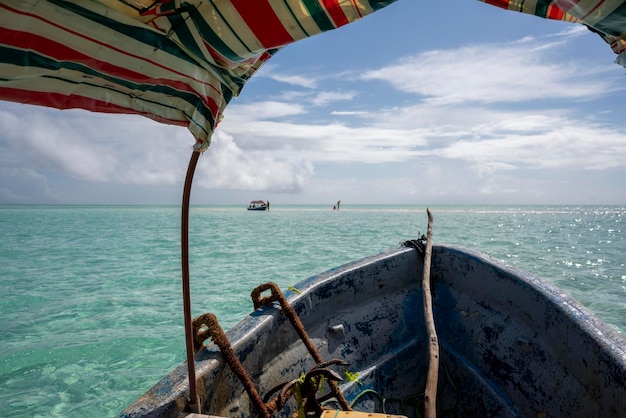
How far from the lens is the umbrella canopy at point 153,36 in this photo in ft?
3.13

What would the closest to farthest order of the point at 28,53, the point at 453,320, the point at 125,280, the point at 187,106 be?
the point at 28,53 < the point at 187,106 < the point at 453,320 < the point at 125,280

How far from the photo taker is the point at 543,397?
2229 millimetres

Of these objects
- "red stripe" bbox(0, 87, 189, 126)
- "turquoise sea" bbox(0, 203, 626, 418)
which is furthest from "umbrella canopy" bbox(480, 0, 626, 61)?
"turquoise sea" bbox(0, 203, 626, 418)

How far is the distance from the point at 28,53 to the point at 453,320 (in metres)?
3.06

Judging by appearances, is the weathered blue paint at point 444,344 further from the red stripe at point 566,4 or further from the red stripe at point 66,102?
the red stripe at point 566,4

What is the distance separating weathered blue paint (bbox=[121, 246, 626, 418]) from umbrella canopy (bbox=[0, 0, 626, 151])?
1.31m

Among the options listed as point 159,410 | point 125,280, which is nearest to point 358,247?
point 125,280

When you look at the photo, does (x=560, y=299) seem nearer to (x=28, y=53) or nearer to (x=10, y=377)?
(x=28, y=53)

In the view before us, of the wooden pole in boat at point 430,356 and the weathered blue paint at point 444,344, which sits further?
the weathered blue paint at point 444,344

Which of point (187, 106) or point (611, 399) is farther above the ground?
point (187, 106)

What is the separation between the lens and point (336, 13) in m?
1.07

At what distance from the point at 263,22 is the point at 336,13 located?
0.71 ft

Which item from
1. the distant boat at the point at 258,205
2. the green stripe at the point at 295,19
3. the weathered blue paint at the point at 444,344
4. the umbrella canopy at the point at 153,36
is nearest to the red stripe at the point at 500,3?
the umbrella canopy at the point at 153,36

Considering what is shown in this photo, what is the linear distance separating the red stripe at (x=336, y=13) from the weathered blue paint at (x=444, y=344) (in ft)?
5.41
